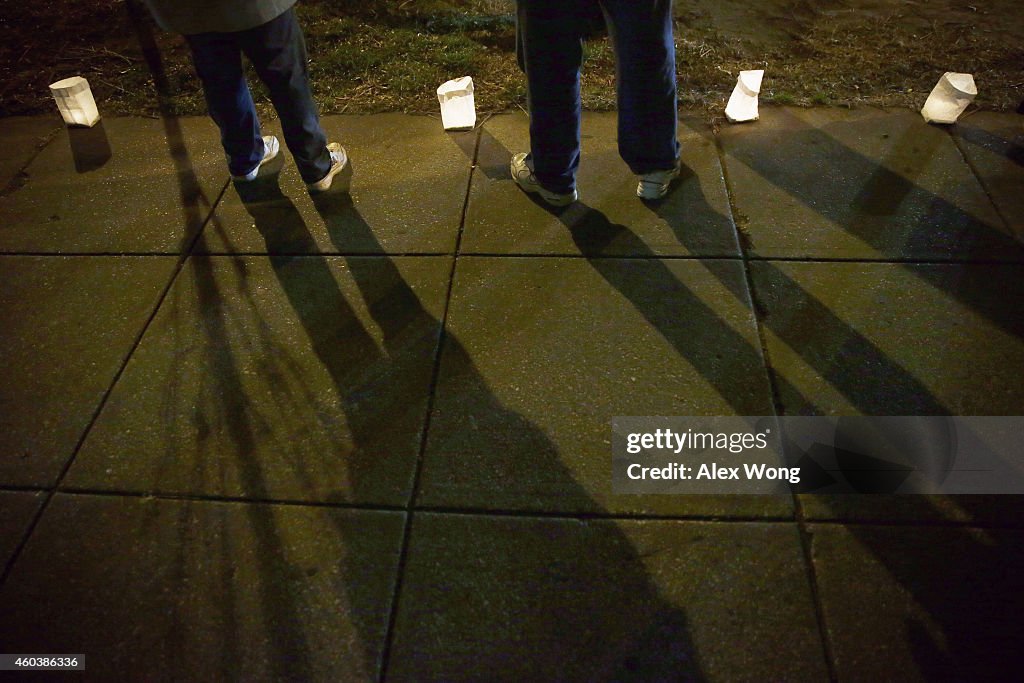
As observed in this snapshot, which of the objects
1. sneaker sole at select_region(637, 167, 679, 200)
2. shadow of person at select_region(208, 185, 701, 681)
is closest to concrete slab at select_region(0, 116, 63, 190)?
shadow of person at select_region(208, 185, 701, 681)

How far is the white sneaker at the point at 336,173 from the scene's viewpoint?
3121mm

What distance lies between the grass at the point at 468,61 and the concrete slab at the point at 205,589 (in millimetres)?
2635

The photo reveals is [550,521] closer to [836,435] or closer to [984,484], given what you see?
[836,435]

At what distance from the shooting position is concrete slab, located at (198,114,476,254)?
287 centimetres

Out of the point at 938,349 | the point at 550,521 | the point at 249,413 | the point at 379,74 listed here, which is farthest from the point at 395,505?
the point at 379,74

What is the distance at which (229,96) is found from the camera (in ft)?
9.15

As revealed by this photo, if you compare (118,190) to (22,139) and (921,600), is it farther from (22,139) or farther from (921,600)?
(921,600)

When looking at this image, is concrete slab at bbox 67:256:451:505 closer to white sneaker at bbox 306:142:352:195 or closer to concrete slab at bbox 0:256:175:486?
concrete slab at bbox 0:256:175:486

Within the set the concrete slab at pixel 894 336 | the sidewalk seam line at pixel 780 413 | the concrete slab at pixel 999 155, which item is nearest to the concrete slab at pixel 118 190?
the sidewalk seam line at pixel 780 413

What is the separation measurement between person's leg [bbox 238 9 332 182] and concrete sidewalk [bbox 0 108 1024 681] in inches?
9.2

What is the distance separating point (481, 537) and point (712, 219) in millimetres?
1852

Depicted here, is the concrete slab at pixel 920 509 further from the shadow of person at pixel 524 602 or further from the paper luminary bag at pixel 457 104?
the paper luminary bag at pixel 457 104

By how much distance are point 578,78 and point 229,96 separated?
157 cm

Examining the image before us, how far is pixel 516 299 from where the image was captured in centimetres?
259
